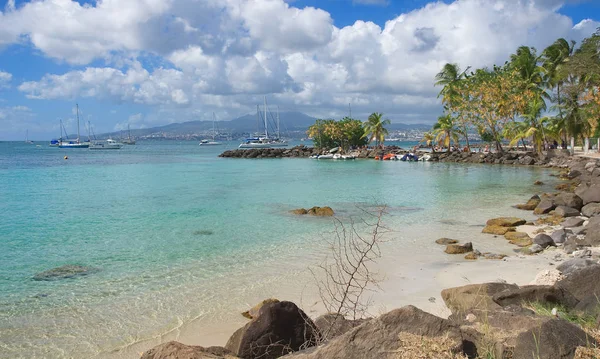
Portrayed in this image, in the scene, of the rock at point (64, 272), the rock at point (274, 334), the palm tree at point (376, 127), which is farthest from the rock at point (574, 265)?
the palm tree at point (376, 127)

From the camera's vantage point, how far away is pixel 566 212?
19453mm

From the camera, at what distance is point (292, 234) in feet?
56.4

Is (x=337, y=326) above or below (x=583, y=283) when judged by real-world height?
below

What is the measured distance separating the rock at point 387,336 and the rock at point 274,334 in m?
1.48

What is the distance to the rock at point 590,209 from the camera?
18.7 m

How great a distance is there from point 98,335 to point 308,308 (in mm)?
3947

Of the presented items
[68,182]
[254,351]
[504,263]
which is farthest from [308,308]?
[68,182]

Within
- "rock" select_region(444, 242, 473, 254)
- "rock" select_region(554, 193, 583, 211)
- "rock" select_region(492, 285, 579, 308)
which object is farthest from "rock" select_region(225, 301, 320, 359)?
"rock" select_region(554, 193, 583, 211)

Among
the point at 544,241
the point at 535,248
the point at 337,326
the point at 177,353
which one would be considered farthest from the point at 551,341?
the point at 544,241

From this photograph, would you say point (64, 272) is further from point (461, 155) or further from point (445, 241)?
point (461, 155)

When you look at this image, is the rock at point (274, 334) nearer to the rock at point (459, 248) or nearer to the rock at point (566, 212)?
the rock at point (459, 248)

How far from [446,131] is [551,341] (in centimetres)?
6857

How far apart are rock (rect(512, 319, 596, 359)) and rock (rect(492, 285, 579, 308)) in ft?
8.53

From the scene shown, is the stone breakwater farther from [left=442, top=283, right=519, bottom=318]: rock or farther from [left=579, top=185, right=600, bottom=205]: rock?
[left=442, top=283, right=519, bottom=318]: rock
